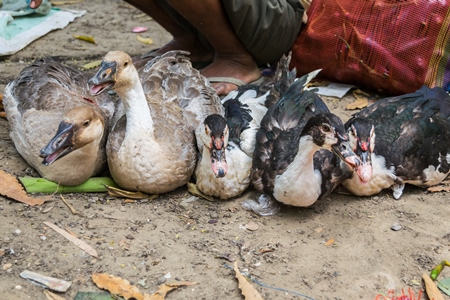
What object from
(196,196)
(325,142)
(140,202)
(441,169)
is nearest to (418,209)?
(441,169)

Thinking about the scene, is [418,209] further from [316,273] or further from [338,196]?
[316,273]

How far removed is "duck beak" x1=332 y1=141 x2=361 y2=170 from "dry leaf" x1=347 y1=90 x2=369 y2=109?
1709mm

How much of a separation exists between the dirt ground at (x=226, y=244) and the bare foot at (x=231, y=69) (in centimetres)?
131

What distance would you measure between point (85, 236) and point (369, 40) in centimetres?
288

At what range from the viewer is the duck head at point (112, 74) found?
3.69 m

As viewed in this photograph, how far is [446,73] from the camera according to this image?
189 inches

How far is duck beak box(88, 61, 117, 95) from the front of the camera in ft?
12.1

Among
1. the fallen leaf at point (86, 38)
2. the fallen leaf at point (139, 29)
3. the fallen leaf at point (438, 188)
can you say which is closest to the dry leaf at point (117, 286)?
the fallen leaf at point (438, 188)

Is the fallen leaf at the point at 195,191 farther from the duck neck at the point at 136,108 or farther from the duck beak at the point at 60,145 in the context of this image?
the duck beak at the point at 60,145

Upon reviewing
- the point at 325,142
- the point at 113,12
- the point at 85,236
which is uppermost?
the point at 325,142

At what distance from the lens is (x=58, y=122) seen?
3.92m

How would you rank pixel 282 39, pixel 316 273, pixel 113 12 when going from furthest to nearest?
pixel 113 12 → pixel 282 39 → pixel 316 273

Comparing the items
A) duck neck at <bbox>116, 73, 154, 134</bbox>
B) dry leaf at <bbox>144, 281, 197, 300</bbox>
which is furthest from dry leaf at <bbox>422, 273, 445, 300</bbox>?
duck neck at <bbox>116, 73, 154, 134</bbox>

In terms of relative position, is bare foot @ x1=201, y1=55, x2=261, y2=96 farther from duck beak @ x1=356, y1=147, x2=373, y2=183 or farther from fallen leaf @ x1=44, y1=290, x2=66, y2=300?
fallen leaf @ x1=44, y1=290, x2=66, y2=300
